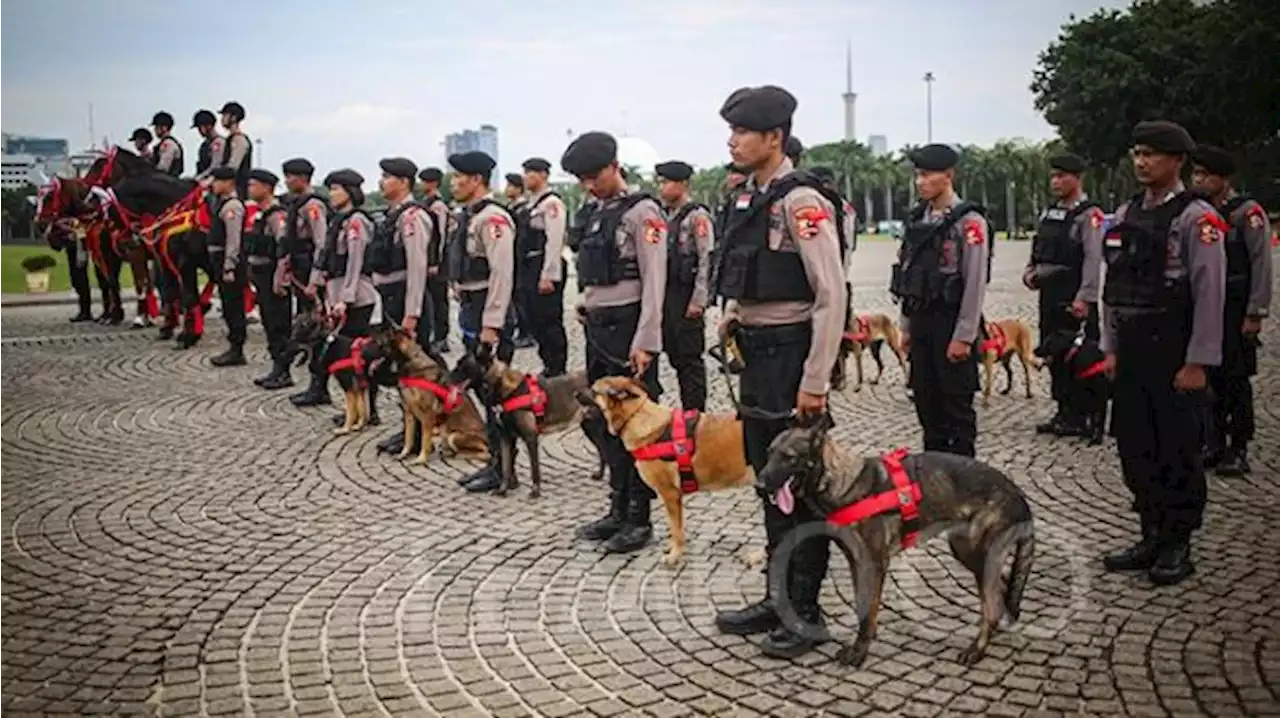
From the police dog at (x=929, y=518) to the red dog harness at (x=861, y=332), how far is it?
6.88m

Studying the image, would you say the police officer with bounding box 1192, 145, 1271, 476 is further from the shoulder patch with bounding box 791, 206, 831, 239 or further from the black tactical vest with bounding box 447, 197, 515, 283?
the black tactical vest with bounding box 447, 197, 515, 283

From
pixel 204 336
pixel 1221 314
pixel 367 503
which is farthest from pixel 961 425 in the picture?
pixel 204 336

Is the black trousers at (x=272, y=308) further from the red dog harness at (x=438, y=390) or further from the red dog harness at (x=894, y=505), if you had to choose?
the red dog harness at (x=894, y=505)

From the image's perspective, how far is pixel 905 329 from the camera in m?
6.58

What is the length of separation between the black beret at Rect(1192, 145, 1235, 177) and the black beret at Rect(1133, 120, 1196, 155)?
171cm

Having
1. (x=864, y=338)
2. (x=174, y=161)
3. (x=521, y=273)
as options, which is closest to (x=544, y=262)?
(x=521, y=273)

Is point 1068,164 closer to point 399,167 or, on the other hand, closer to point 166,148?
point 399,167

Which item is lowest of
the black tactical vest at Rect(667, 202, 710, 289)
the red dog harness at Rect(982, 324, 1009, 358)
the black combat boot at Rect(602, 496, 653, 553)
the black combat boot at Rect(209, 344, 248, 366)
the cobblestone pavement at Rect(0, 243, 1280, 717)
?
the cobblestone pavement at Rect(0, 243, 1280, 717)

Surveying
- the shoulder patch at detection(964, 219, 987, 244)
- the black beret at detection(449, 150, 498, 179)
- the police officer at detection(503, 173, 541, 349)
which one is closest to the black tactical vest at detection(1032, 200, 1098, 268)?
the shoulder patch at detection(964, 219, 987, 244)

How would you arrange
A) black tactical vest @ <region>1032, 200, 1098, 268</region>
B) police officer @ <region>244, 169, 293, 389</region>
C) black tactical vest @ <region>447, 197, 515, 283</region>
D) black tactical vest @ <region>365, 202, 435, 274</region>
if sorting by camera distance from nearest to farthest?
1. black tactical vest @ <region>447, 197, 515, 283</region>
2. black tactical vest @ <region>1032, 200, 1098, 268</region>
3. black tactical vest @ <region>365, 202, 435, 274</region>
4. police officer @ <region>244, 169, 293, 389</region>

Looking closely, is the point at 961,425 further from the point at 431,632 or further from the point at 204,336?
the point at 204,336

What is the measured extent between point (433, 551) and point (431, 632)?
123 cm

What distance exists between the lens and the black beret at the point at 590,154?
→ 6.15 metres

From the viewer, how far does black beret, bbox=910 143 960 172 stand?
21.1 ft
